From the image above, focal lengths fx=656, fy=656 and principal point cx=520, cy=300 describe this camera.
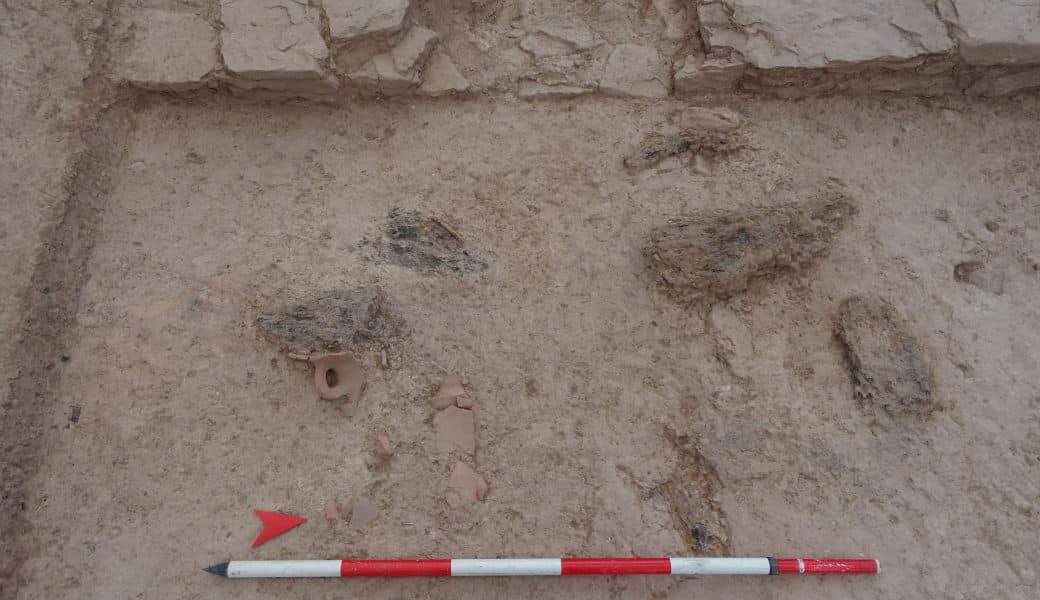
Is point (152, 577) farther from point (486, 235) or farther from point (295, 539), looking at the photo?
point (486, 235)

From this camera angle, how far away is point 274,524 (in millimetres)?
1812

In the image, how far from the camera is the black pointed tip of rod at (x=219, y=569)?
175 cm

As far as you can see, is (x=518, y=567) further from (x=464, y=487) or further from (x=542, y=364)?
(x=542, y=364)

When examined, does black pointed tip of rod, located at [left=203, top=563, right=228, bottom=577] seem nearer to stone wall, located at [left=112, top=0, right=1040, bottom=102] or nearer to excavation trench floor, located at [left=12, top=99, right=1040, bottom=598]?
excavation trench floor, located at [left=12, top=99, right=1040, bottom=598]

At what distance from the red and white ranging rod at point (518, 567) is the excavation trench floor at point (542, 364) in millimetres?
43

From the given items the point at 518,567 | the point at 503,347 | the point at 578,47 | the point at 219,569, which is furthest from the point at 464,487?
the point at 578,47

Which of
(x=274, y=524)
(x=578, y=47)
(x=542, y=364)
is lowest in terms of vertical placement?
(x=274, y=524)

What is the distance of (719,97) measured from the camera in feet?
7.41

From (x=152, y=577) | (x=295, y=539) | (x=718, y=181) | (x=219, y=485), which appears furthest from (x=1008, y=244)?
(x=152, y=577)

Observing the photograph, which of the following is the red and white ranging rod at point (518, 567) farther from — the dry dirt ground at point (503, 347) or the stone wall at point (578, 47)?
the stone wall at point (578, 47)

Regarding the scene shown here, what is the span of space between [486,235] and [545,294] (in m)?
0.28

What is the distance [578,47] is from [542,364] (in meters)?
1.13

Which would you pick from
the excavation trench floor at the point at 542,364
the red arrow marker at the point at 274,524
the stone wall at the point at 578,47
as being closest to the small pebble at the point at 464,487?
the excavation trench floor at the point at 542,364

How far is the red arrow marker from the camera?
1801 millimetres
